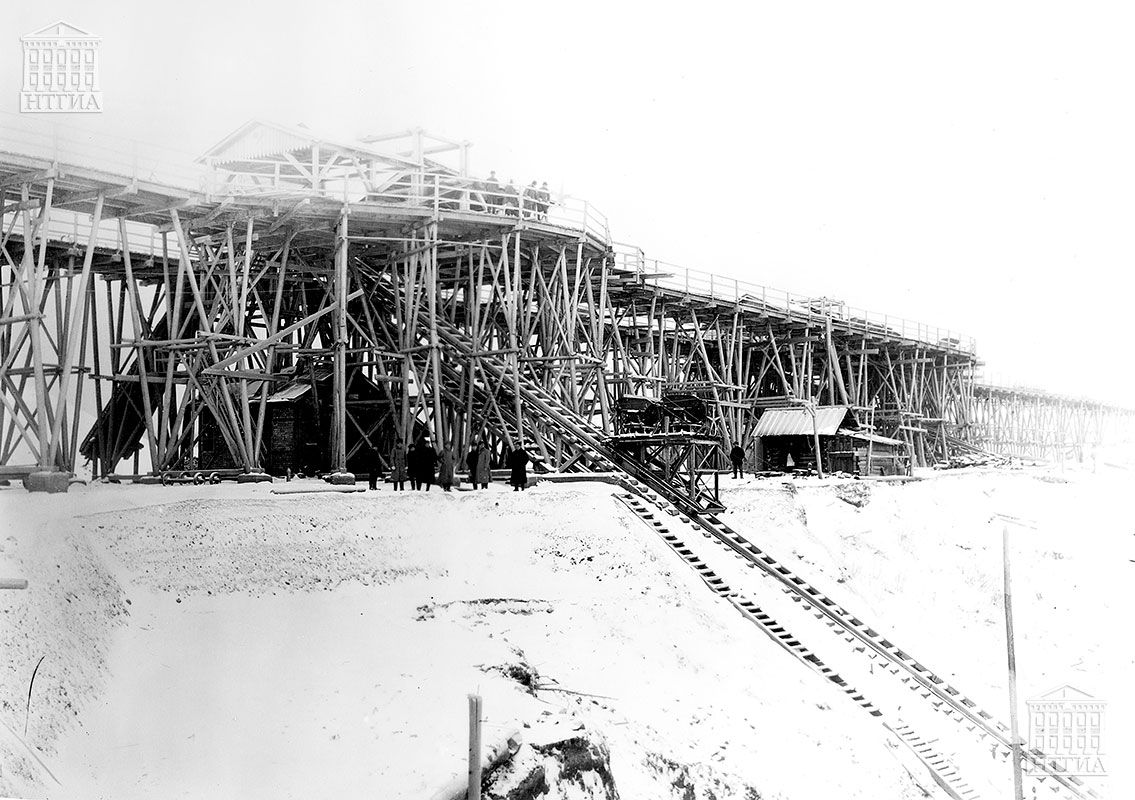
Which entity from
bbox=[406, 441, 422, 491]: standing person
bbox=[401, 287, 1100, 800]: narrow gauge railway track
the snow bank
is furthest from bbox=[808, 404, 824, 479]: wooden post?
the snow bank

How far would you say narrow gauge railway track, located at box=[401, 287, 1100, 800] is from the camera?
43.2 ft

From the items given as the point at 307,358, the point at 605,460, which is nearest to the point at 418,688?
the point at 605,460

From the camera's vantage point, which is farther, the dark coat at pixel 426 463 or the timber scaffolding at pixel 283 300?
the dark coat at pixel 426 463

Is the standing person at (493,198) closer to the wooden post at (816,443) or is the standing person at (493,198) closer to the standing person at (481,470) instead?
the standing person at (481,470)

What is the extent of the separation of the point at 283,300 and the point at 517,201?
20.0ft

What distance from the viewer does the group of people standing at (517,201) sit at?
18.4m

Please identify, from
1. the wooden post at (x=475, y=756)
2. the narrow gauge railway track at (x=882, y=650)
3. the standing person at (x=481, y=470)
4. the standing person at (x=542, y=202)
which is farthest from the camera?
the standing person at (x=542, y=202)

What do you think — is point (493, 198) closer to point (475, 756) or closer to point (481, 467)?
point (481, 467)

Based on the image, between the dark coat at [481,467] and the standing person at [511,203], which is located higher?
the standing person at [511,203]

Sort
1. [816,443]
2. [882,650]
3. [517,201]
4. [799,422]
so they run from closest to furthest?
[882,650]
[517,201]
[816,443]
[799,422]

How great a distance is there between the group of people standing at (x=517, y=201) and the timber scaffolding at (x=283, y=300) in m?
0.11

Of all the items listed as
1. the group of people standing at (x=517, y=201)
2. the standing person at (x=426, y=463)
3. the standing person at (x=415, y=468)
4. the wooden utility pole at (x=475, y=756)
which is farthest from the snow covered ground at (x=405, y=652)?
the group of people standing at (x=517, y=201)

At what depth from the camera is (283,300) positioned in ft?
73.3

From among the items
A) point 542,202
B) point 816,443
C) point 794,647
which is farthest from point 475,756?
point 816,443
